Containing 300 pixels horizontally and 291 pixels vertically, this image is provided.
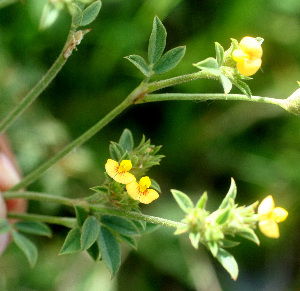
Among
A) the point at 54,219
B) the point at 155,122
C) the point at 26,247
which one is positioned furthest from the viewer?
the point at 155,122

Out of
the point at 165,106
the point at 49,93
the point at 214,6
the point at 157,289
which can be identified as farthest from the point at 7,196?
the point at 214,6

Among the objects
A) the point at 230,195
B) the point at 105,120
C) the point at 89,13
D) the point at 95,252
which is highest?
the point at 89,13

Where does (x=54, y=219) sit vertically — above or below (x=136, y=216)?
below

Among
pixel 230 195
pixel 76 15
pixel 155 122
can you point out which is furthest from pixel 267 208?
pixel 155 122

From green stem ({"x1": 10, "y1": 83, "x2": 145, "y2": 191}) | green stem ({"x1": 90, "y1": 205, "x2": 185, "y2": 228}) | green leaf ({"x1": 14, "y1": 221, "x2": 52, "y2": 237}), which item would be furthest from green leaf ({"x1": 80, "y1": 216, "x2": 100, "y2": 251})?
green leaf ({"x1": 14, "y1": 221, "x2": 52, "y2": 237})

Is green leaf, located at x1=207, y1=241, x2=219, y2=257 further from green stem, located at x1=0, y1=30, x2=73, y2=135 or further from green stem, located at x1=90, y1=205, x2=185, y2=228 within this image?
green stem, located at x1=0, y1=30, x2=73, y2=135

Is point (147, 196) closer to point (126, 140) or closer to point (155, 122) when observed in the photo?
point (126, 140)

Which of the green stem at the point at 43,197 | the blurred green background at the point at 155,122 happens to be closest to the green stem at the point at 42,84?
the green stem at the point at 43,197

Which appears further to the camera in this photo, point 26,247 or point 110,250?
point 26,247

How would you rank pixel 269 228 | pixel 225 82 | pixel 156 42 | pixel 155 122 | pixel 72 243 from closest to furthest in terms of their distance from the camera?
pixel 269 228 → pixel 225 82 → pixel 156 42 → pixel 72 243 → pixel 155 122
